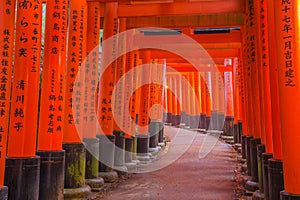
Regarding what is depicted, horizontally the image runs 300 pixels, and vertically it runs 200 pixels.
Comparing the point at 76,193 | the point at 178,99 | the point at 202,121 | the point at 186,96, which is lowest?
the point at 76,193

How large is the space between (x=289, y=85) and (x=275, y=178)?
1.24m

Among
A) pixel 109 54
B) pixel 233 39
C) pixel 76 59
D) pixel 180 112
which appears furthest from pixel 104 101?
pixel 180 112

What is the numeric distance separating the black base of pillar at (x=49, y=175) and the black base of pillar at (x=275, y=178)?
301 centimetres

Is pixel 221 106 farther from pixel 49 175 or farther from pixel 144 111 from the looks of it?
pixel 49 175

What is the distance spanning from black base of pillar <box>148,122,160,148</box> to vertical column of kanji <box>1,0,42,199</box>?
8.16 m

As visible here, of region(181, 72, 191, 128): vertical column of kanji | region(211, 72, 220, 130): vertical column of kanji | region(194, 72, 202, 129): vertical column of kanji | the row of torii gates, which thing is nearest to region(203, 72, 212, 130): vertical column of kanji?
region(211, 72, 220, 130): vertical column of kanji

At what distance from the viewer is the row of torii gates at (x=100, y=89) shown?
3.57 meters

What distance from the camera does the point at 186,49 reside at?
38.7ft

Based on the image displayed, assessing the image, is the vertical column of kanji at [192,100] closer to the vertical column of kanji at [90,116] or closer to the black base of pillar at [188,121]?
the black base of pillar at [188,121]

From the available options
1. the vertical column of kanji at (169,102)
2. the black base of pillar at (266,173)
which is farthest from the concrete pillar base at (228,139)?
the black base of pillar at (266,173)

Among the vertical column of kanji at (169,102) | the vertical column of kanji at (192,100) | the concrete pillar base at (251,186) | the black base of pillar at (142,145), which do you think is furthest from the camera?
the vertical column of kanji at (169,102)

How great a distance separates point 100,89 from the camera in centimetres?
747

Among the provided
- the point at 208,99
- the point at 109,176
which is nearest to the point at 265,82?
the point at 109,176

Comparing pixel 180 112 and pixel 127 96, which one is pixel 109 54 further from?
pixel 180 112
